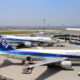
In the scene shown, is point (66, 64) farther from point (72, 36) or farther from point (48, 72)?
point (72, 36)

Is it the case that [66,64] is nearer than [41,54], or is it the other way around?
[66,64]

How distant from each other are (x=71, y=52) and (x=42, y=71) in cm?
751

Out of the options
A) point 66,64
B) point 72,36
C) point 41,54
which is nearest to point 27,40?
point 72,36

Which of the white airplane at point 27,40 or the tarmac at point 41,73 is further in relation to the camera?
the white airplane at point 27,40

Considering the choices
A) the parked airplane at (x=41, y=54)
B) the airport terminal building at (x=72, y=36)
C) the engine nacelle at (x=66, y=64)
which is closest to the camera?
the engine nacelle at (x=66, y=64)

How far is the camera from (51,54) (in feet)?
106

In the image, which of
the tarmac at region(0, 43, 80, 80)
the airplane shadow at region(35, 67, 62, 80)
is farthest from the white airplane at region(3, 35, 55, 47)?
the airplane shadow at region(35, 67, 62, 80)

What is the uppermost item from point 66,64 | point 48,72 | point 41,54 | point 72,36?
point 41,54

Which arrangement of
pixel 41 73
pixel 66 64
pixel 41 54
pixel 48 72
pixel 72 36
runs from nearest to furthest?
pixel 41 73
pixel 48 72
pixel 66 64
pixel 41 54
pixel 72 36

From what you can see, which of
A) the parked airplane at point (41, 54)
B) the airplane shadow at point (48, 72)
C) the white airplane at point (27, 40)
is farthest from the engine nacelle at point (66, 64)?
the white airplane at point (27, 40)

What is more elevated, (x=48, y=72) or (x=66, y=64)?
(x=66, y=64)

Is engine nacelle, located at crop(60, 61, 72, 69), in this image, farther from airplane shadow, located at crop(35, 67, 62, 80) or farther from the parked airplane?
the parked airplane

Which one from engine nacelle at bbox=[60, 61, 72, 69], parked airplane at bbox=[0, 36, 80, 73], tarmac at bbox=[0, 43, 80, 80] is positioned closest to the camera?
tarmac at bbox=[0, 43, 80, 80]

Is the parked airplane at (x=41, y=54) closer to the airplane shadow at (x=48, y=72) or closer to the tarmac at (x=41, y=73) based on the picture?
the airplane shadow at (x=48, y=72)
